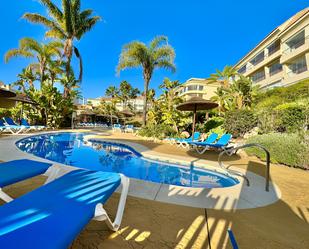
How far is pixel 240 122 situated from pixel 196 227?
1045 centimetres

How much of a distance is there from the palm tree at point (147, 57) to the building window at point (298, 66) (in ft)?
55.7

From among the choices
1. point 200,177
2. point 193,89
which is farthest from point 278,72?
point 200,177

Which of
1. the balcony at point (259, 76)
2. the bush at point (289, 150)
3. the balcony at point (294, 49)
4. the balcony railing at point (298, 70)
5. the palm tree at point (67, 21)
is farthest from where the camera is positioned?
the balcony at point (259, 76)

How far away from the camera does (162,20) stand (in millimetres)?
28281

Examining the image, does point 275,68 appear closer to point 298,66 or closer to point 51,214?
point 298,66

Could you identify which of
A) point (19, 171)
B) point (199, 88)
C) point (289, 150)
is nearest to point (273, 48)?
point (199, 88)

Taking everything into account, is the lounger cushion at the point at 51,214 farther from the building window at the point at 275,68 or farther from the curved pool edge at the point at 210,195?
the building window at the point at 275,68

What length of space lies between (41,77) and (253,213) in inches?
936

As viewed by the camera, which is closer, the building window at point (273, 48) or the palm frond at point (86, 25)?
the palm frond at point (86, 25)

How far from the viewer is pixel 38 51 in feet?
63.1

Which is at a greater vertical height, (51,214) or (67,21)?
(67,21)

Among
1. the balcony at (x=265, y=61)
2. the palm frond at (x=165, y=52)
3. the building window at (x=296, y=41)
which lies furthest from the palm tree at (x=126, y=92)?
the building window at (x=296, y=41)

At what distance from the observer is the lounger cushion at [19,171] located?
224 cm

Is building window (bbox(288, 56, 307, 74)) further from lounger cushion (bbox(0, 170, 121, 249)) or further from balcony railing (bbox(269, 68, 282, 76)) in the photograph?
lounger cushion (bbox(0, 170, 121, 249))
